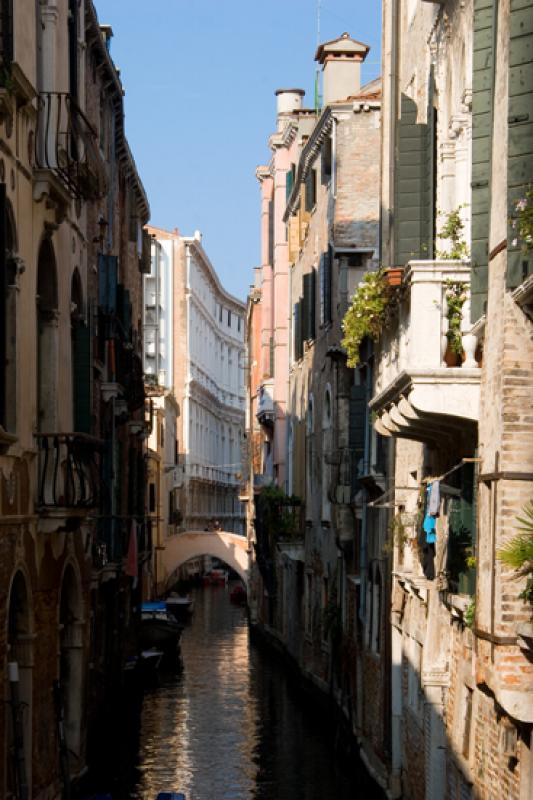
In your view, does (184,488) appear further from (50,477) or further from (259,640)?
(50,477)

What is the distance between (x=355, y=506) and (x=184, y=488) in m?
48.8

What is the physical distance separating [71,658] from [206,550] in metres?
38.9

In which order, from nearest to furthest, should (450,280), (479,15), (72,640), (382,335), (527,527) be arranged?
1. (527,527)
2. (479,15)
3. (450,280)
4. (382,335)
5. (72,640)

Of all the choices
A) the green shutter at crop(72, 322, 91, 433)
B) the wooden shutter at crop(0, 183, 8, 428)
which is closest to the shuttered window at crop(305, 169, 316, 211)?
the green shutter at crop(72, 322, 91, 433)

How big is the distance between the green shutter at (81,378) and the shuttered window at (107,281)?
13.7ft

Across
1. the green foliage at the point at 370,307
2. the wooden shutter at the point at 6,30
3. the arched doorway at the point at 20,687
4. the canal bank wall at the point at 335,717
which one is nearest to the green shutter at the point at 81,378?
the arched doorway at the point at 20,687

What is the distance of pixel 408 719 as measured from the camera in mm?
17938

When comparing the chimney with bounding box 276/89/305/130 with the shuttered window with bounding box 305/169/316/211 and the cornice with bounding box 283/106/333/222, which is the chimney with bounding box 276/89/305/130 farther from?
the shuttered window with bounding box 305/169/316/211

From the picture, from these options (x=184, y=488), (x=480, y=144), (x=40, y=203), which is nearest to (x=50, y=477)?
(x=40, y=203)

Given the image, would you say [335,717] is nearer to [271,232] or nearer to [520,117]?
[520,117]

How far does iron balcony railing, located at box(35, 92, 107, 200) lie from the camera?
17078mm

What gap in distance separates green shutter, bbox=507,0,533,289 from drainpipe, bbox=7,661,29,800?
24.3 feet

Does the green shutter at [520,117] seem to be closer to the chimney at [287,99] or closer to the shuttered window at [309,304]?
the shuttered window at [309,304]

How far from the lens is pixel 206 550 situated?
5928cm
